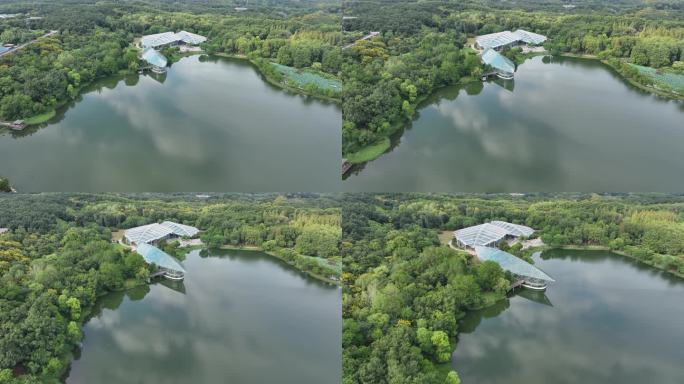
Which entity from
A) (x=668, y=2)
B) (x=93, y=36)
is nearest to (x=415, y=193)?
(x=93, y=36)

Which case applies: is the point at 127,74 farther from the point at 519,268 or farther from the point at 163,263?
the point at 519,268

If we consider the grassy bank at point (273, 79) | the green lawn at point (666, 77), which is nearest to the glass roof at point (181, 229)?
the grassy bank at point (273, 79)

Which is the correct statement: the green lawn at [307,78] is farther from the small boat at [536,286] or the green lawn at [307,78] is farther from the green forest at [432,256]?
the small boat at [536,286]

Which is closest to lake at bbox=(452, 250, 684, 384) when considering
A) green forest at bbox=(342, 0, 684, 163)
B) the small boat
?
the small boat

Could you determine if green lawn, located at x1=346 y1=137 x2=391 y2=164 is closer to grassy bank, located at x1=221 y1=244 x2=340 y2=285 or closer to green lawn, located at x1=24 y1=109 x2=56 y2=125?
grassy bank, located at x1=221 y1=244 x2=340 y2=285

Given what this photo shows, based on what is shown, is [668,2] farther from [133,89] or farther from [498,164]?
[133,89]
